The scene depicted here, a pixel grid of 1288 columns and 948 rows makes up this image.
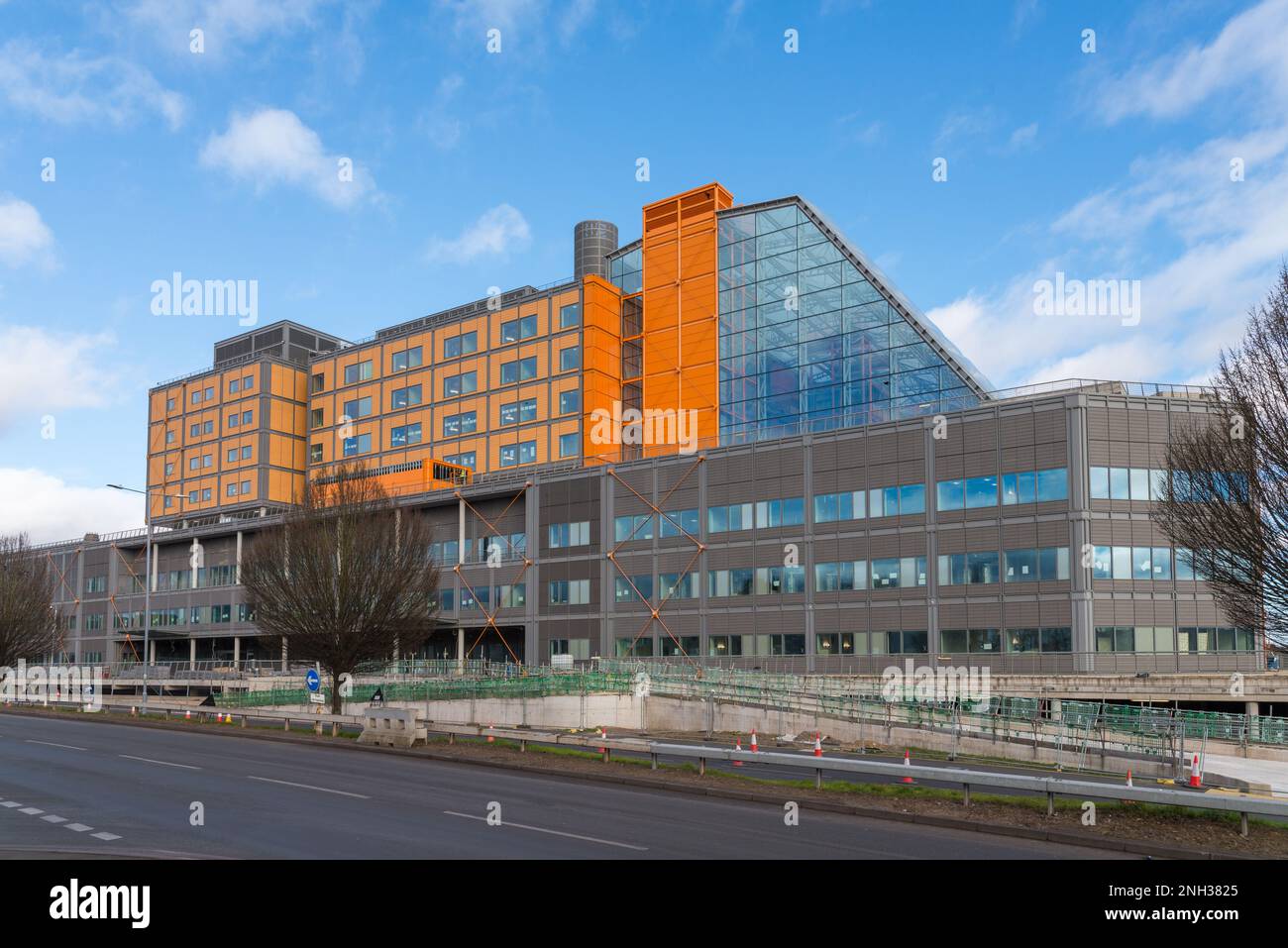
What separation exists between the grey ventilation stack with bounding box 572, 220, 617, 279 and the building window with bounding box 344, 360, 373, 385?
21.6m

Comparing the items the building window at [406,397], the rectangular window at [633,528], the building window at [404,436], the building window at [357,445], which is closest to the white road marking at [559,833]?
the rectangular window at [633,528]

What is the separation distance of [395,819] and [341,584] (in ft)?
80.4

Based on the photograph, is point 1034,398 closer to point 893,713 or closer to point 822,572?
point 822,572

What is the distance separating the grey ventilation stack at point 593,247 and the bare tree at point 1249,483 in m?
73.4

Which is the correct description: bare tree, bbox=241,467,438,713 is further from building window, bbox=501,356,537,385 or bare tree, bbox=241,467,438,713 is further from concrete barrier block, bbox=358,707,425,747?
building window, bbox=501,356,537,385

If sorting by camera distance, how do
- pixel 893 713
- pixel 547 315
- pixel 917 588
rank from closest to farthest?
pixel 893 713
pixel 917 588
pixel 547 315

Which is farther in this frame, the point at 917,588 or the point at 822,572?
the point at 822,572

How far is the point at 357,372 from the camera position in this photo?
96.9 m

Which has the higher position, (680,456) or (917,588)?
(680,456)
